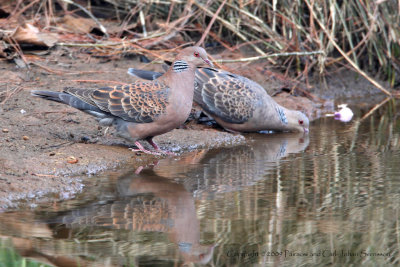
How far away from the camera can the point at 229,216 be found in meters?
3.67

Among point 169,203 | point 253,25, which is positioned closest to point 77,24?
point 253,25

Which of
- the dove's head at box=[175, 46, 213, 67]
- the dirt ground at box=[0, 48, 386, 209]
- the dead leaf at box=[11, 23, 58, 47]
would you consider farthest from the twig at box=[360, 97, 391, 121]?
the dead leaf at box=[11, 23, 58, 47]

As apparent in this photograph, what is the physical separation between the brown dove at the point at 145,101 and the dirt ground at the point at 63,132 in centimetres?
23

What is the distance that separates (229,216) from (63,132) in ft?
8.05

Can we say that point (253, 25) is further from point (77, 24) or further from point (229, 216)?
point (229, 216)

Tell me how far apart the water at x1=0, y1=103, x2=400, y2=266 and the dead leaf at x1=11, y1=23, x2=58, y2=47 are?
9.39ft

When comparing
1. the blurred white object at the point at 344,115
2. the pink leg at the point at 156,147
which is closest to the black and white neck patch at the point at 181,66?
the pink leg at the point at 156,147

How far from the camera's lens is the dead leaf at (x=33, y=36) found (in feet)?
23.5

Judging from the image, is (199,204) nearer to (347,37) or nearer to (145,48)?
(145,48)

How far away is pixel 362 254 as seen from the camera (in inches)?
124

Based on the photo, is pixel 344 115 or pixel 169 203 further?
pixel 344 115

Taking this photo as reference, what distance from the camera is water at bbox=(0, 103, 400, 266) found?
10.3ft

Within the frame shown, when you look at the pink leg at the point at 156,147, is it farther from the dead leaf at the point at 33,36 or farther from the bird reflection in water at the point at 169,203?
the dead leaf at the point at 33,36

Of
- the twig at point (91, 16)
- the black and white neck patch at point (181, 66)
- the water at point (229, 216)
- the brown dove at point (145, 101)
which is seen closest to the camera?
the water at point (229, 216)
